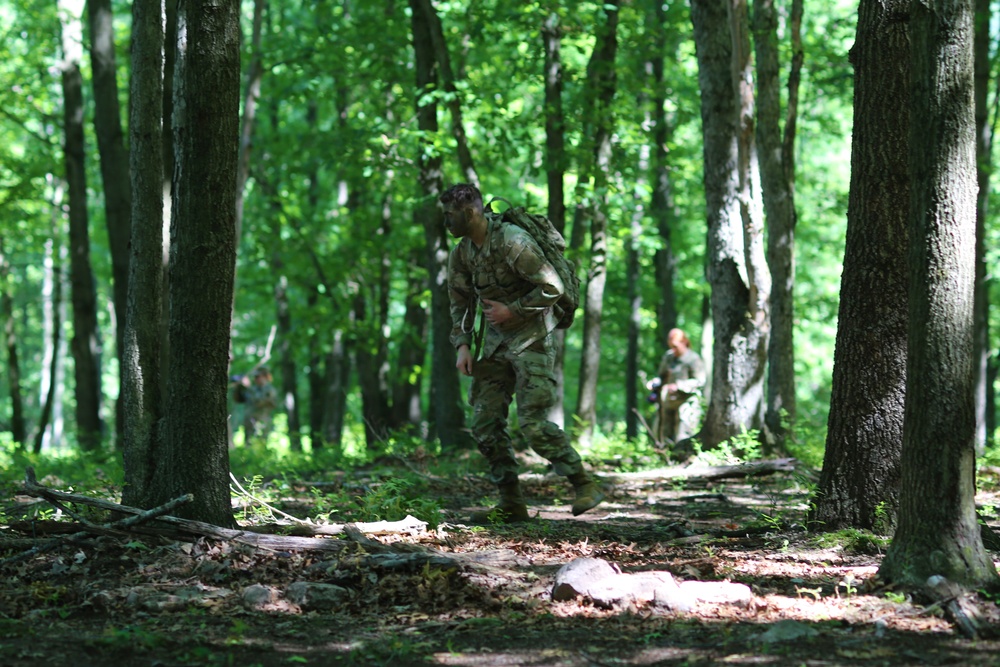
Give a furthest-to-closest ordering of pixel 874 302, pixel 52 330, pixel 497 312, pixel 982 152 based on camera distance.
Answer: pixel 52 330 < pixel 982 152 < pixel 497 312 < pixel 874 302

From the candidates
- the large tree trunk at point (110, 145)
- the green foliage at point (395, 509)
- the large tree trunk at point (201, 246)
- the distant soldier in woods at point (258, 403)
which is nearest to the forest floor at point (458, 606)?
the green foliage at point (395, 509)

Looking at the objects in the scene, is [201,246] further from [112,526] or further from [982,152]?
[982,152]

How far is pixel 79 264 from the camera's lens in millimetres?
16594

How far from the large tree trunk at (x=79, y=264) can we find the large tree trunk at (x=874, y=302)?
43.3 ft

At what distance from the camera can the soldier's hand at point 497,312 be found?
6922 millimetres

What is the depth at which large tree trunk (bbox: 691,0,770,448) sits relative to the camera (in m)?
11.2

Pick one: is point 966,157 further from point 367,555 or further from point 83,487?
point 83,487

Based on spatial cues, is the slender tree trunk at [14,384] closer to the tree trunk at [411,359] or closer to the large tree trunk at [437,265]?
the tree trunk at [411,359]

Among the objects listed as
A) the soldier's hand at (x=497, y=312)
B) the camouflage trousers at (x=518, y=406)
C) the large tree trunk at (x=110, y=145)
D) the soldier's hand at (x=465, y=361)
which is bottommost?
the camouflage trousers at (x=518, y=406)

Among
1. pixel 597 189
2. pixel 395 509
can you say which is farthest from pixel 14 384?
pixel 395 509

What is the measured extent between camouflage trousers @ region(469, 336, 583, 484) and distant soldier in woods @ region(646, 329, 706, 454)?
7884 mm

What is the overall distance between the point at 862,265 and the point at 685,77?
55.9 ft

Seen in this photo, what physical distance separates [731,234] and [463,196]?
5383 millimetres

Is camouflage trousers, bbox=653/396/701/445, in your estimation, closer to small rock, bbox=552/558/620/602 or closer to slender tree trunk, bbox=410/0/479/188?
slender tree trunk, bbox=410/0/479/188
